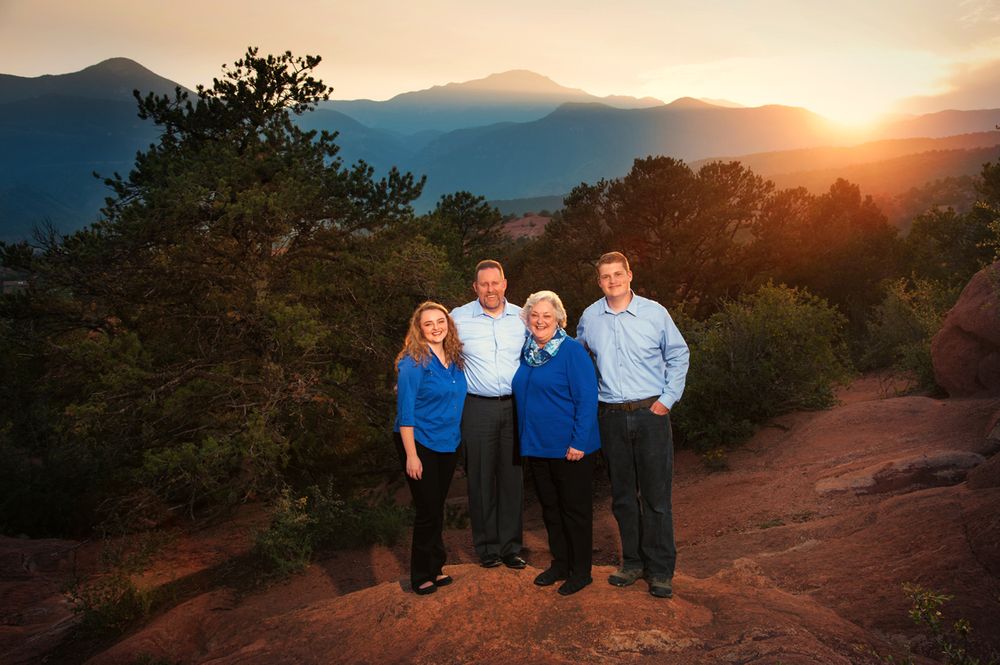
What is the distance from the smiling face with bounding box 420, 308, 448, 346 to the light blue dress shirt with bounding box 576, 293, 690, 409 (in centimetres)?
96

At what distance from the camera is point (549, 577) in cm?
448

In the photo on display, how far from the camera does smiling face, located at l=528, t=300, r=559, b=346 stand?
169 inches

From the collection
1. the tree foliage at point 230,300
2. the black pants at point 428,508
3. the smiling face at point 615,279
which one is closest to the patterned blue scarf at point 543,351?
the smiling face at point 615,279

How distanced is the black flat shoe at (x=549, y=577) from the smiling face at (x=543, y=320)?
158 centimetres

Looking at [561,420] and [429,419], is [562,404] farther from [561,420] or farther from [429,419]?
[429,419]

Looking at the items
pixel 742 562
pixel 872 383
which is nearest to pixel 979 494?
pixel 742 562

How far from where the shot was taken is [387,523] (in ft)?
29.2

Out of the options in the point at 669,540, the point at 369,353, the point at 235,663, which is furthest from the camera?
the point at 369,353

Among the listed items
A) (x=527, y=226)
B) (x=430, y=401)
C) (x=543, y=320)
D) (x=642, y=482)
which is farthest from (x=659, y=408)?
(x=527, y=226)

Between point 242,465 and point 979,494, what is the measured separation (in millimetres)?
8574

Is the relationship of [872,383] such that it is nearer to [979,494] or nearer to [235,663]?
[979,494]

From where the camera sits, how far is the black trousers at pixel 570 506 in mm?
4422

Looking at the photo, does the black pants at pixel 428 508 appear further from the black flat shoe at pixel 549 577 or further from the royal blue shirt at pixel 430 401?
the black flat shoe at pixel 549 577

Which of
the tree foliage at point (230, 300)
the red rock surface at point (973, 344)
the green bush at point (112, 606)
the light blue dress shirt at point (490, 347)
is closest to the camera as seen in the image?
the light blue dress shirt at point (490, 347)
